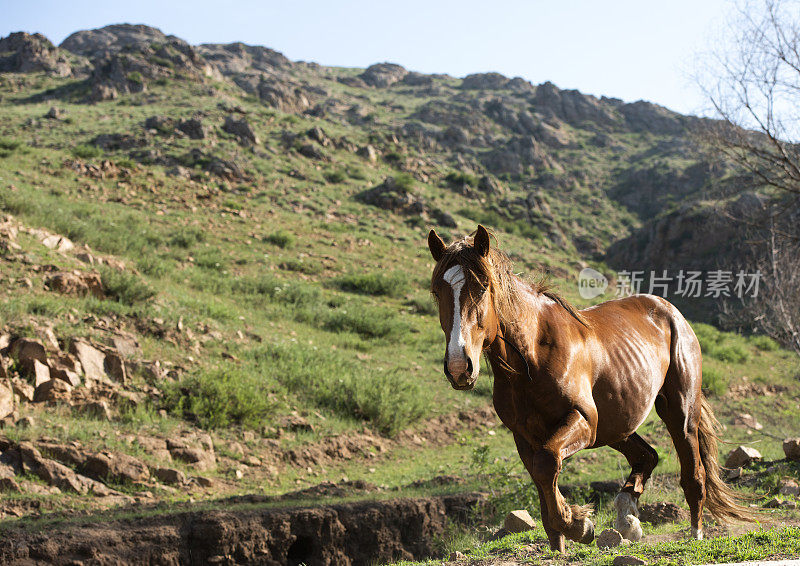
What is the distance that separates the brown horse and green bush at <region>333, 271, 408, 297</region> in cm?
1411

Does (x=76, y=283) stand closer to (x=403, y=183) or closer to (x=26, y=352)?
(x=26, y=352)

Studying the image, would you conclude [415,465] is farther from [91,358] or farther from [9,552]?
[9,552]

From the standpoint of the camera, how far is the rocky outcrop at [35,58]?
5325 cm

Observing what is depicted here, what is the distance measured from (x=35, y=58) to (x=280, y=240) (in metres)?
48.6

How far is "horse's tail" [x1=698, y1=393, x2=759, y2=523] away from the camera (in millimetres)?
4605

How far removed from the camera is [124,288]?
1089 centimetres

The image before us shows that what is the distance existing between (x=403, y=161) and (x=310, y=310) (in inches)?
1146

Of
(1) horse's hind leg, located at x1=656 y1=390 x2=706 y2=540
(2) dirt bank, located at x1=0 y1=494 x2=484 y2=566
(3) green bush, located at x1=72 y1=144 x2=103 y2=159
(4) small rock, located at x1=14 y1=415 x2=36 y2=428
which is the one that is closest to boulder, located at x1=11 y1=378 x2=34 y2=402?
(4) small rock, located at x1=14 y1=415 x2=36 y2=428

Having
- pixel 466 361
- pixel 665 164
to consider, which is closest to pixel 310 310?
pixel 466 361

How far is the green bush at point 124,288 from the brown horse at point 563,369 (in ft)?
29.8

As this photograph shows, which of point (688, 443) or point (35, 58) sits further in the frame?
point (35, 58)

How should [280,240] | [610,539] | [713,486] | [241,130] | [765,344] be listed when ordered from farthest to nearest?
[241,130] < [765,344] < [280,240] < [713,486] < [610,539]

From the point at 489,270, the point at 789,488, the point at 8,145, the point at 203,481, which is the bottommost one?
the point at 203,481

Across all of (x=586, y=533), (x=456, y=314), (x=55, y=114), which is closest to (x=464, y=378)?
(x=456, y=314)
